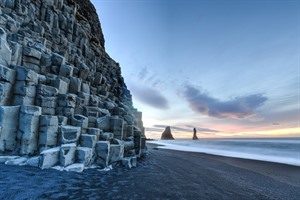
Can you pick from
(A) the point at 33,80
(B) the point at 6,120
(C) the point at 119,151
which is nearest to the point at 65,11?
(A) the point at 33,80

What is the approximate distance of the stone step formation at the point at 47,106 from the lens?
36.9 feet

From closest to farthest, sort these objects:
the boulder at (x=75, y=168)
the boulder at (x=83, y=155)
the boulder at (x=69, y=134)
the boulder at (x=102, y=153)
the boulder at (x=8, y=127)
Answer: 1. the boulder at (x=75, y=168)
2. the boulder at (x=8, y=127)
3. the boulder at (x=83, y=155)
4. the boulder at (x=69, y=134)
5. the boulder at (x=102, y=153)

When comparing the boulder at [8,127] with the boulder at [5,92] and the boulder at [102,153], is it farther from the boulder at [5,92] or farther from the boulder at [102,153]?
the boulder at [102,153]

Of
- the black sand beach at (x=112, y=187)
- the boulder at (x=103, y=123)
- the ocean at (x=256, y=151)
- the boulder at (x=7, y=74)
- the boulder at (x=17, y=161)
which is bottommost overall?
the ocean at (x=256, y=151)

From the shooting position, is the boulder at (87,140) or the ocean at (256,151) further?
the ocean at (256,151)

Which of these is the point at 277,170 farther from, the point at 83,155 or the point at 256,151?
the point at 256,151

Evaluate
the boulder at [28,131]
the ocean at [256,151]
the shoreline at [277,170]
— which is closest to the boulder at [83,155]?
the boulder at [28,131]

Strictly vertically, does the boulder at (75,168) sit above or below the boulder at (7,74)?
below

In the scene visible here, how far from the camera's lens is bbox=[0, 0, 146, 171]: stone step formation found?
36.9ft

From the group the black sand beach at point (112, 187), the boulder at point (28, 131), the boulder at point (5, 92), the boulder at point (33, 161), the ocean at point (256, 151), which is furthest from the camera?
the ocean at point (256, 151)

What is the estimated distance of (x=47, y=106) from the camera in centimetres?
1364

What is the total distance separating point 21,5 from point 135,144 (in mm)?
18568

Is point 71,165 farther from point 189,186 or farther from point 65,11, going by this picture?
point 65,11

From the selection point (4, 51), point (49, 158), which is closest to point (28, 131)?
point (49, 158)
